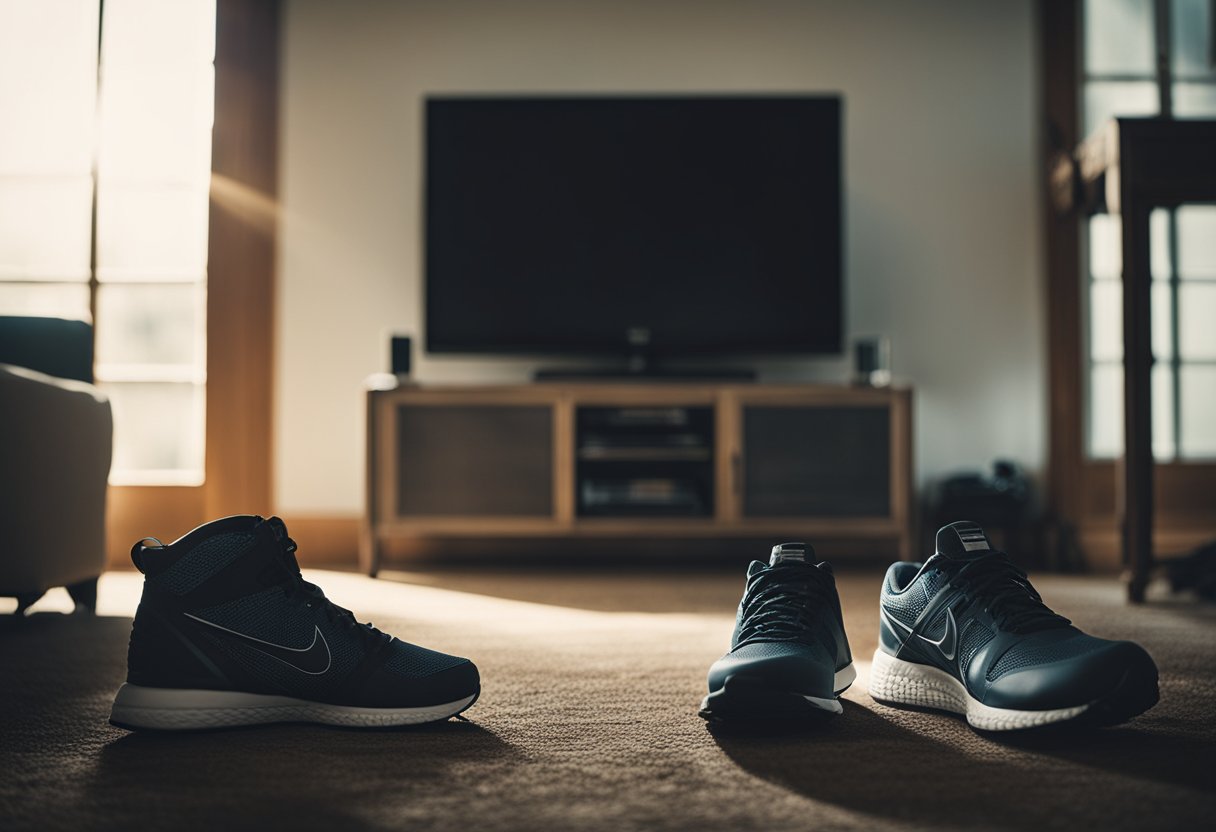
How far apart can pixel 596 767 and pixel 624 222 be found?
2.16 m

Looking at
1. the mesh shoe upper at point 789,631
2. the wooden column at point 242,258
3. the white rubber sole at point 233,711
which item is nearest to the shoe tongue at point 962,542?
the mesh shoe upper at point 789,631

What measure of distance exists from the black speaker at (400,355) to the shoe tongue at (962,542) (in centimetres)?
194

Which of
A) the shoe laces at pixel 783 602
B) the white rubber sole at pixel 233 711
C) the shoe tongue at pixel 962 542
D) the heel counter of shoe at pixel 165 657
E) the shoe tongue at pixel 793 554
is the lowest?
the white rubber sole at pixel 233 711

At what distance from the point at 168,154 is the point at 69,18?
0.53 metres

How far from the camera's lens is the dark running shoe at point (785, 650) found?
91 cm

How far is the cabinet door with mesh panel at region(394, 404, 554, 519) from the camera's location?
2.60m

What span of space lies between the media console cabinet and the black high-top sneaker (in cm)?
161

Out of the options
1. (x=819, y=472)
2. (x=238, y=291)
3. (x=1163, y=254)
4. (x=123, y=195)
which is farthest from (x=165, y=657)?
(x=1163, y=254)

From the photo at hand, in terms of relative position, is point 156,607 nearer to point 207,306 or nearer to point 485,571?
point 485,571

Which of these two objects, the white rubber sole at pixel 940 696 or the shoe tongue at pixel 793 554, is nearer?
the white rubber sole at pixel 940 696

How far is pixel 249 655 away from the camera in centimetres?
A: 97

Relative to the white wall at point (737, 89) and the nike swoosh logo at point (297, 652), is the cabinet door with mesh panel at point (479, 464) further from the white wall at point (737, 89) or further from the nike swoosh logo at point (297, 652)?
the nike swoosh logo at point (297, 652)

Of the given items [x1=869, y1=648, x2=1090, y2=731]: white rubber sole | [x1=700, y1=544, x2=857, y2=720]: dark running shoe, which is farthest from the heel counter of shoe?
[x1=869, y1=648, x2=1090, y2=731]: white rubber sole

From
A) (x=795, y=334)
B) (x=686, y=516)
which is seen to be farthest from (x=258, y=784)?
(x=795, y=334)
